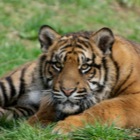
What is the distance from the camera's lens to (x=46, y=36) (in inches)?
245

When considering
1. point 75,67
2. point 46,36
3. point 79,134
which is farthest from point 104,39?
point 79,134

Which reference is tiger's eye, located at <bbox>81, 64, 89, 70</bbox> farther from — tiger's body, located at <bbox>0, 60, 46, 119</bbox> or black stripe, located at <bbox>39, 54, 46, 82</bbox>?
tiger's body, located at <bbox>0, 60, 46, 119</bbox>

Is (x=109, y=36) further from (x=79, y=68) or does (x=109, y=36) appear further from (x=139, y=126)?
(x=139, y=126)

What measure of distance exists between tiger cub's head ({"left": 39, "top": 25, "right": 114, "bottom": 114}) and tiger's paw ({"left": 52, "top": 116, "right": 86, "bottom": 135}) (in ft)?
0.71

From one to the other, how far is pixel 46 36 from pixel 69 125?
108 cm

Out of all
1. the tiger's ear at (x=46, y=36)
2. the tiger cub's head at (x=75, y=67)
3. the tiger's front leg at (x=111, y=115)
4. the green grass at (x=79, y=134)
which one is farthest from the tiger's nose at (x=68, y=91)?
the tiger's ear at (x=46, y=36)

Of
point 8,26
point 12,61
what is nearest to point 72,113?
point 12,61

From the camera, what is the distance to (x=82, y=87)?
575cm

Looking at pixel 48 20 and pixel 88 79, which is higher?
pixel 48 20

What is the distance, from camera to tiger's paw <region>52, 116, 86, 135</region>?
539 cm

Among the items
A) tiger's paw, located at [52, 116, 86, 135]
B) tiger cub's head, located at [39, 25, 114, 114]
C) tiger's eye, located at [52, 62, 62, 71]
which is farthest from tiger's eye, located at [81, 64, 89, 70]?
tiger's paw, located at [52, 116, 86, 135]

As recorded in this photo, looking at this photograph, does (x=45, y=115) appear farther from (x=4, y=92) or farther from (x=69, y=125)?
(x=4, y=92)

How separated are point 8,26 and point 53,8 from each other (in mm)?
1509

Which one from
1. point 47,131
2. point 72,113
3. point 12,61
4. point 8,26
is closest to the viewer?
point 47,131
